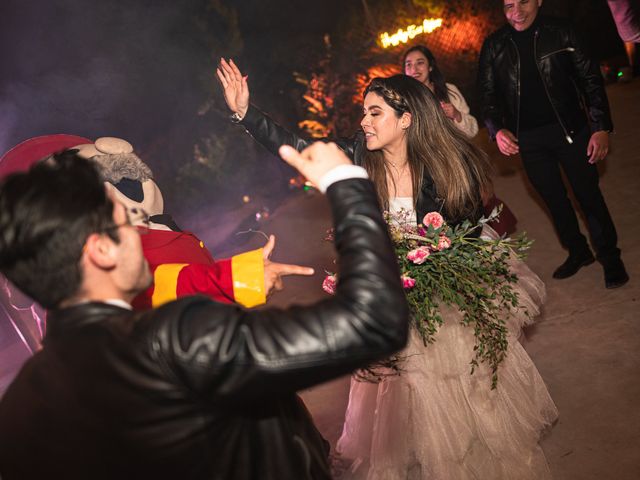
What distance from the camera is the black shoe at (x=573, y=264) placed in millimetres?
4496

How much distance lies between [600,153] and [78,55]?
8283 mm

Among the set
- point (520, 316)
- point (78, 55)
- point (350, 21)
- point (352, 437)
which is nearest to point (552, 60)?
point (520, 316)

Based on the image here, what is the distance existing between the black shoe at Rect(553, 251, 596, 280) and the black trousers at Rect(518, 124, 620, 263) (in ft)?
0.68

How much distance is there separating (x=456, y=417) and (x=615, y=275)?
220 centimetres

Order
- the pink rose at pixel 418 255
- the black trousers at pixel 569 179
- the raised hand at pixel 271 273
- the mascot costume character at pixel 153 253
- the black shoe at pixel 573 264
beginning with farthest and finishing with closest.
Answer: the black shoe at pixel 573 264, the black trousers at pixel 569 179, the pink rose at pixel 418 255, the mascot costume character at pixel 153 253, the raised hand at pixel 271 273

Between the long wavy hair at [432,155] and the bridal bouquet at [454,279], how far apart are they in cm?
35

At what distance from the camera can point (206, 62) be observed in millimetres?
12562

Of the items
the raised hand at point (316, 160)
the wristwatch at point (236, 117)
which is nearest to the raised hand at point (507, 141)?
the wristwatch at point (236, 117)

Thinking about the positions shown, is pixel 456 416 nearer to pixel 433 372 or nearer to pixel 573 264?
pixel 433 372

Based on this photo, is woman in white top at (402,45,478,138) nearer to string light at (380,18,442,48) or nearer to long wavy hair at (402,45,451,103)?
long wavy hair at (402,45,451,103)

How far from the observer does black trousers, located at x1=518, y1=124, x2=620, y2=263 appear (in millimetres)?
4074

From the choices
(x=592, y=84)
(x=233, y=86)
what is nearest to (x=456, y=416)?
(x=233, y=86)

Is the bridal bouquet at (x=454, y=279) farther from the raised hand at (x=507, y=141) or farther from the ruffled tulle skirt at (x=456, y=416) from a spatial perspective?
the raised hand at (x=507, y=141)

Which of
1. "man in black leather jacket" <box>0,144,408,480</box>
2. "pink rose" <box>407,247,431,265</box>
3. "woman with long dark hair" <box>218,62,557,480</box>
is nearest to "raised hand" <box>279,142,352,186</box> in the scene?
"man in black leather jacket" <box>0,144,408,480</box>
